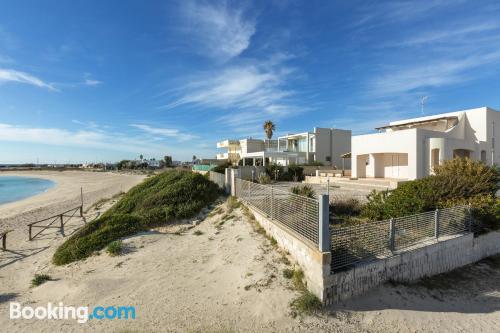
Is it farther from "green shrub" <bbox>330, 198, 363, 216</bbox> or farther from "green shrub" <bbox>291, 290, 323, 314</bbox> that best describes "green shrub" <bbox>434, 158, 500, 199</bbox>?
"green shrub" <bbox>291, 290, 323, 314</bbox>

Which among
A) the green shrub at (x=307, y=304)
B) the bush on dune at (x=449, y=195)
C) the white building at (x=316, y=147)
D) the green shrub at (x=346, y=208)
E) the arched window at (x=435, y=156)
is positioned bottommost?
the green shrub at (x=307, y=304)

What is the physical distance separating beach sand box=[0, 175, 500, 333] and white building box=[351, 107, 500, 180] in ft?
34.5

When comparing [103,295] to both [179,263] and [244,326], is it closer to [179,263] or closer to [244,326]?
[179,263]

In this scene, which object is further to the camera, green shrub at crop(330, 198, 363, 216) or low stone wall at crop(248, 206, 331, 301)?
green shrub at crop(330, 198, 363, 216)

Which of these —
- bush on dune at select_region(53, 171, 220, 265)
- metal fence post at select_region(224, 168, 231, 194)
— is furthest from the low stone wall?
metal fence post at select_region(224, 168, 231, 194)

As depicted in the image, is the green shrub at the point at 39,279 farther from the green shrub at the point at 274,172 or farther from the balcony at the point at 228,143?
the balcony at the point at 228,143

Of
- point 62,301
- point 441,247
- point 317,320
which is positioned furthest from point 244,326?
point 441,247

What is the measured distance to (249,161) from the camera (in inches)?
1663

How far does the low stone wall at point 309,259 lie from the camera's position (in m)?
5.40

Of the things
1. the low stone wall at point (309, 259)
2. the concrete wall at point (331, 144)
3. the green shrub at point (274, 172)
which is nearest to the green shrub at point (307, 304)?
the low stone wall at point (309, 259)

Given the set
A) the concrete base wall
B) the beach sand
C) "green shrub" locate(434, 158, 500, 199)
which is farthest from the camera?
"green shrub" locate(434, 158, 500, 199)

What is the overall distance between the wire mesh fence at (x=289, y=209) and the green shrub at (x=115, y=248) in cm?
539

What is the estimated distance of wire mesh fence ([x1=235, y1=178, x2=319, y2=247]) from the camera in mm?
6070

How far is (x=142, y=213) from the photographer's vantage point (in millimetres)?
13156
